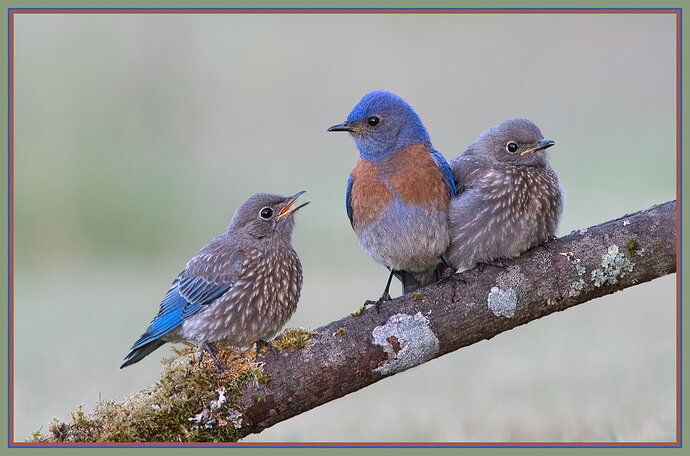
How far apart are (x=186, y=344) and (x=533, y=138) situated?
2.88 metres

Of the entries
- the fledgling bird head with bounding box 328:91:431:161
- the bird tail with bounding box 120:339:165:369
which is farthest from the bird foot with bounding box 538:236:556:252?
the bird tail with bounding box 120:339:165:369

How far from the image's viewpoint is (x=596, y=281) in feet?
17.4

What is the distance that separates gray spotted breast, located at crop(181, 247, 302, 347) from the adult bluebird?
0.72 metres

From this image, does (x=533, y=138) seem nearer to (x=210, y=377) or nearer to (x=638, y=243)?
(x=638, y=243)

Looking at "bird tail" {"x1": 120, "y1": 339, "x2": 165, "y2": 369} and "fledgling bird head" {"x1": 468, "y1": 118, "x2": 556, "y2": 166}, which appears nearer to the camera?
"bird tail" {"x1": 120, "y1": 339, "x2": 165, "y2": 369}

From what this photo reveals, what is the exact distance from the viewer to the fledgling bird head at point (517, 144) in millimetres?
6004

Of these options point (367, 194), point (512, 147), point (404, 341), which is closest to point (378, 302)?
point (404, 341)

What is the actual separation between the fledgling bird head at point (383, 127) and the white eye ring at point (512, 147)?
59cm

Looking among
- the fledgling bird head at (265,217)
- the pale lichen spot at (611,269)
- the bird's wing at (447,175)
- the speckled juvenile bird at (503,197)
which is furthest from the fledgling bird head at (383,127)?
the pale lichen spot at (611,269)

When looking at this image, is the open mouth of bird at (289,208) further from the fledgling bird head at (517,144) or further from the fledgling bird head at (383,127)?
the fledgling bird head at (517,144)

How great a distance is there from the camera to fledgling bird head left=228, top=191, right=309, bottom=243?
586cm

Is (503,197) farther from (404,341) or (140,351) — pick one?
(140,351)

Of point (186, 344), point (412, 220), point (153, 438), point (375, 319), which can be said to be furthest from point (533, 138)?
point (153, 438)

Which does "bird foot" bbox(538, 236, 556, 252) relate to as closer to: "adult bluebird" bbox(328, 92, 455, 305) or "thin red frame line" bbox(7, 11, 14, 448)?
"adult bluebird" bbox(328, 92, 455, 305)
